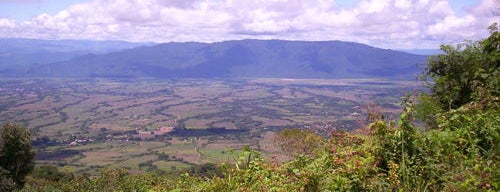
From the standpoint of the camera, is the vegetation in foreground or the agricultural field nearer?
the vegetation in foreground

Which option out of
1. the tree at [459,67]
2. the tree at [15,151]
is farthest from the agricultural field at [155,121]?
the tree at [459,67]

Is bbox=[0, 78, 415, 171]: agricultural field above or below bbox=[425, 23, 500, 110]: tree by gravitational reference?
below

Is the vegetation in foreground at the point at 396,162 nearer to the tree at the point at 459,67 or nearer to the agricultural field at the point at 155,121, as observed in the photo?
the tree at the point at 459,67

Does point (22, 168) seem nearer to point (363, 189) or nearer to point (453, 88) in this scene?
point (453, 88)

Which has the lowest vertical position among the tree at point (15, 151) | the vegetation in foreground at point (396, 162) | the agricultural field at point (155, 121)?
the agricultural field at point (155, 121)

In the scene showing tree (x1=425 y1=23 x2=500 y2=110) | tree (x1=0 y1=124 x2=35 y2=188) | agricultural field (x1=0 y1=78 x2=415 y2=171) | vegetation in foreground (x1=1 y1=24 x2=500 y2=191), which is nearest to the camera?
vegetation in foreground (x1=1 y1=24 x2=500 y2=191)

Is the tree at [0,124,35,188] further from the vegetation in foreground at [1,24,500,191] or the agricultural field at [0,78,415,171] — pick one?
the agricultural field at [0,78,415,171]

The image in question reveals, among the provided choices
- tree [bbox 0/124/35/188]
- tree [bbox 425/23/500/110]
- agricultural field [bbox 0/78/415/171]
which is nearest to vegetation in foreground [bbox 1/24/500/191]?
tree [bbox 425/23/500/110]
